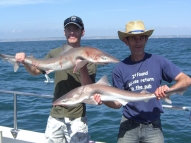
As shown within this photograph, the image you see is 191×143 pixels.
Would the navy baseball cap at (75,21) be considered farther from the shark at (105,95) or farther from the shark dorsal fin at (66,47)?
the shark at (105,95)

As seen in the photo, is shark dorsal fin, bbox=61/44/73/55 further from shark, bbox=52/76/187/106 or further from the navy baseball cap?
A: shark, bbox=52/76/187/106

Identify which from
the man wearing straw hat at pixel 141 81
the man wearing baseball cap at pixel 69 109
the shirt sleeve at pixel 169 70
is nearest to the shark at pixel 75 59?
the man wearing baseball cap at pixel 69 109

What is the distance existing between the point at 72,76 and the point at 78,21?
75cm

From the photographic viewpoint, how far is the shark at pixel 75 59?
3713 mm

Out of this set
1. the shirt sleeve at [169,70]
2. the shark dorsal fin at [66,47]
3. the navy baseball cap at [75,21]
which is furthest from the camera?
the navy baseball cap at [75,21]

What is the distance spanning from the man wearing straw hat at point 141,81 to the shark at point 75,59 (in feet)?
1.03

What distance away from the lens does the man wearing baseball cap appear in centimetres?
412

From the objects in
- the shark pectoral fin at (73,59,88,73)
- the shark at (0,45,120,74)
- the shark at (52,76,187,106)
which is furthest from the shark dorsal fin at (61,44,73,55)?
the shark at (52,76,187,106)

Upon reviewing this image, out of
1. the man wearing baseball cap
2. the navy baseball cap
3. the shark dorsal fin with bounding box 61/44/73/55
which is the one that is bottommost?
the man wearing baseball cap

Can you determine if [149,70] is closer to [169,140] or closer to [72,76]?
[72,76]

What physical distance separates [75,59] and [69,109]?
2.55ft

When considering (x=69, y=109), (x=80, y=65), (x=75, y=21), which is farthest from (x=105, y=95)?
(x=75, y=21)

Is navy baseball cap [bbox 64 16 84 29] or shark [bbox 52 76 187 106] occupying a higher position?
navy baseball cap [bbox 64 16 84 29]

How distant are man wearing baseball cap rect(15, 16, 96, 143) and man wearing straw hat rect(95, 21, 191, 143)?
0.53 meters
